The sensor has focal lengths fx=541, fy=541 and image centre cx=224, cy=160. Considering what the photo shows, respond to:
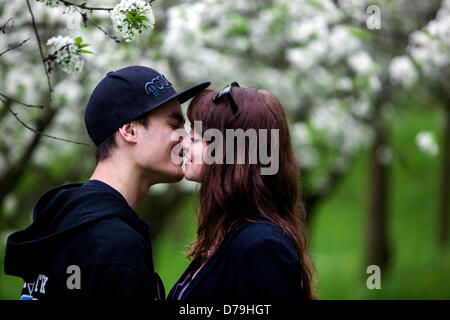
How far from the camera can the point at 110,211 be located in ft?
6.81

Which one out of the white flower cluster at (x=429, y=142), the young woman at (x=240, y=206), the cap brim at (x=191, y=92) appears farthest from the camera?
the white flower cluster at (x=429, y=142)

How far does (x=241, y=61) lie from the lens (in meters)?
6.11

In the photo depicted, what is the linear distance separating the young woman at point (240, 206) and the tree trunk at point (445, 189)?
8.80m

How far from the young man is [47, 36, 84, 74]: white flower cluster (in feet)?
0.89

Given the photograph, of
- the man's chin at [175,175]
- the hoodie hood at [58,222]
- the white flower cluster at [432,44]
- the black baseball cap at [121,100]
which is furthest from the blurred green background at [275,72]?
the hoodie hood at [58,222]

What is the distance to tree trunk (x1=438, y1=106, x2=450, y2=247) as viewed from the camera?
1061cm

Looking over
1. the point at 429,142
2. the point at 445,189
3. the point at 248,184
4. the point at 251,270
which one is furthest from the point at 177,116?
the point at 445,189

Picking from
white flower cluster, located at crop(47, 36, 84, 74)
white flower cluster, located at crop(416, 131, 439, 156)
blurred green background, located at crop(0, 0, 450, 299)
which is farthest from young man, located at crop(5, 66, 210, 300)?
white flower cluster, located at crop(416, 131, 439, 156)

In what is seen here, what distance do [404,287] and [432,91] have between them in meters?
3.24

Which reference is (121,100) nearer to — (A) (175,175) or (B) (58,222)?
(A) (175,175)

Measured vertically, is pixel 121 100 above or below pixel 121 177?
above

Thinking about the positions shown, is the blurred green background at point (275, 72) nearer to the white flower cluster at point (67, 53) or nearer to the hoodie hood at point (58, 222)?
the white flower cluster at point (67, 53)

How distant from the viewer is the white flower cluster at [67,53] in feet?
8.26

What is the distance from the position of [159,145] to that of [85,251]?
631 millimetres
